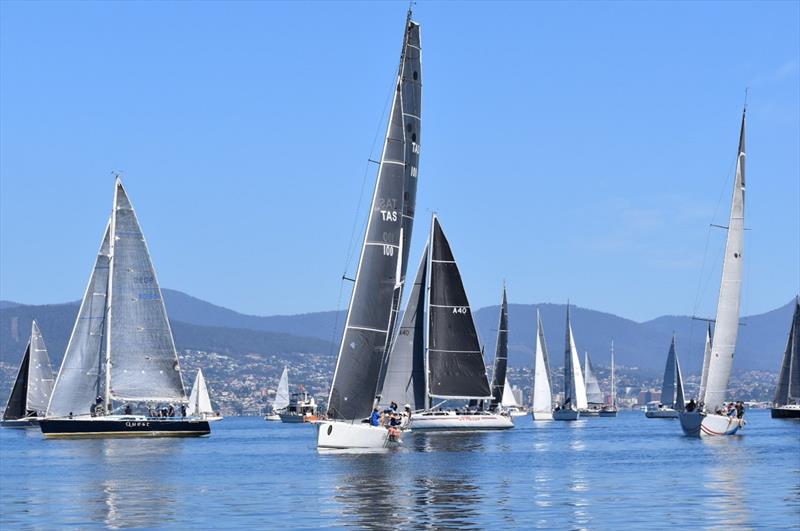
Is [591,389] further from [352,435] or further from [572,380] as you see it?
[352,435]

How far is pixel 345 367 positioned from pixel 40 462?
1336cm

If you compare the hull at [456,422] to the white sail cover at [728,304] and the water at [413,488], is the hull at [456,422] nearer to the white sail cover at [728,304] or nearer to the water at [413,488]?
the water at [413,488]

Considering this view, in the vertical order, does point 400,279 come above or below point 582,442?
above

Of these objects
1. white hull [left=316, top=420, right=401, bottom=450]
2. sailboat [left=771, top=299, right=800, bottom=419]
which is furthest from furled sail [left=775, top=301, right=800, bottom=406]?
white hull [left=316, top=420, right=401, bottom=450]

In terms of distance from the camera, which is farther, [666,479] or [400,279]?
[400,279]

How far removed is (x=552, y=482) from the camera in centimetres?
4341

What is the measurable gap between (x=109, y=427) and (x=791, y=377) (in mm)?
68880

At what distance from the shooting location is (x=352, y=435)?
186 ft

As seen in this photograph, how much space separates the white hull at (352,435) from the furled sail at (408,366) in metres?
22.2

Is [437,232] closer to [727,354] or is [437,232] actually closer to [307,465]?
[727,354]

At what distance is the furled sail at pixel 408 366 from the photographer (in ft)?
265

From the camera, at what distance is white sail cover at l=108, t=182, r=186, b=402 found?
76.8 meters

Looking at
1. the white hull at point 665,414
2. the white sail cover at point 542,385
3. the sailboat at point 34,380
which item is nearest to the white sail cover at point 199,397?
the white sail cover at point 542,385

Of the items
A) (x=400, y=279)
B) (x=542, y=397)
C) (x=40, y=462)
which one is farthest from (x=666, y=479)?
(x=542, y=397)
